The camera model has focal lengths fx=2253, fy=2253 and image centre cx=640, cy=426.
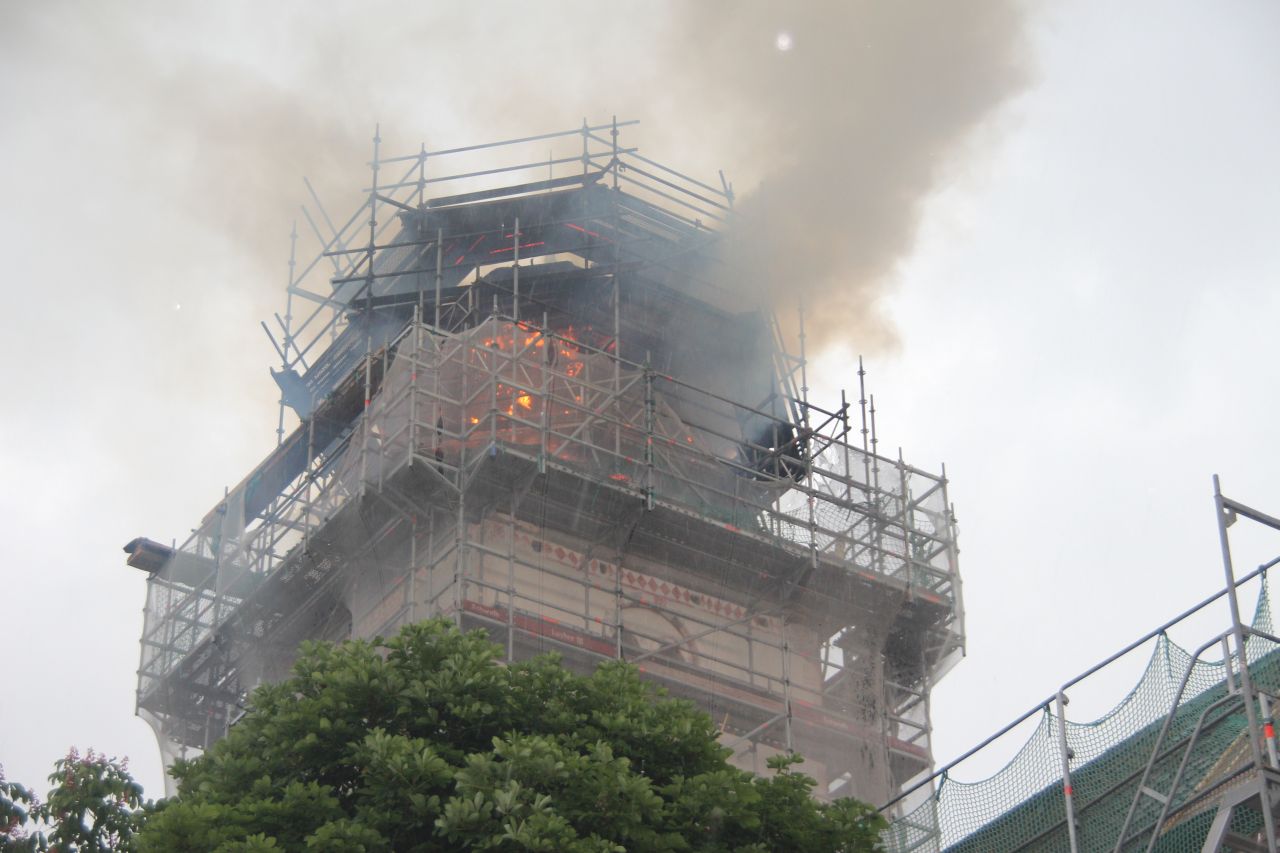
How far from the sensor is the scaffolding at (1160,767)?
20.9 m

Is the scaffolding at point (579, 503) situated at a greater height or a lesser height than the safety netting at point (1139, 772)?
greater

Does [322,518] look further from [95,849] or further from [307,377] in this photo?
[95,849]

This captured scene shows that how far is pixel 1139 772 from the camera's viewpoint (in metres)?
22.8

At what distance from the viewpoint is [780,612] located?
1521 inches

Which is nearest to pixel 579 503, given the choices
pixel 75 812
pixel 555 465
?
pixel 555 465

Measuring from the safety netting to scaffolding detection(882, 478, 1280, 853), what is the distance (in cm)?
1

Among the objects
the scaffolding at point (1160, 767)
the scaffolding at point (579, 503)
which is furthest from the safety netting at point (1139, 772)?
the scaffolding at point (579, 503)

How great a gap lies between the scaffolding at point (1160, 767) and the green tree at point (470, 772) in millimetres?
1508

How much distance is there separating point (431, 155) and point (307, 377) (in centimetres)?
512

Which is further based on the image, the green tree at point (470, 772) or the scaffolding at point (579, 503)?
the scaffolding at point (579, 503)

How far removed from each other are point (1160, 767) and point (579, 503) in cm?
1543

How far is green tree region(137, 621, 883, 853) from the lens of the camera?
22641mm

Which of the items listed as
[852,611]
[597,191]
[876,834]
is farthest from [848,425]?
[876,834]

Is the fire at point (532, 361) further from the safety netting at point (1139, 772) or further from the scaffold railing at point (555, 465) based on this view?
the safety netting at point (1139, 772)
